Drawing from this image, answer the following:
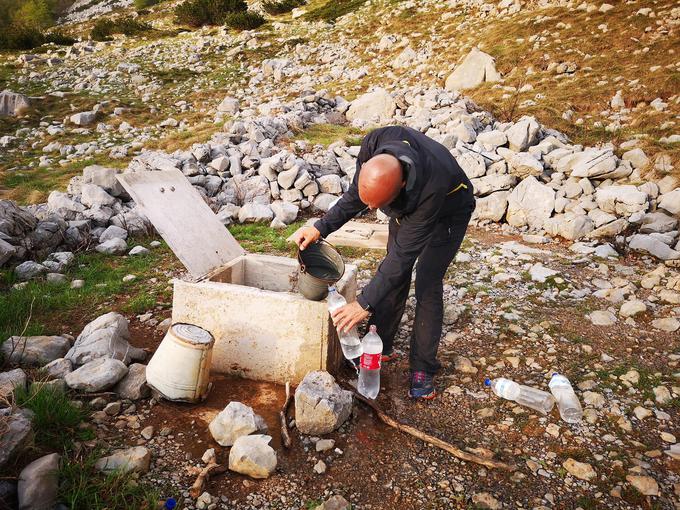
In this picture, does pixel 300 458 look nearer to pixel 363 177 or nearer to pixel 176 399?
pixel 176 399

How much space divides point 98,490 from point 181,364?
87 centimetres

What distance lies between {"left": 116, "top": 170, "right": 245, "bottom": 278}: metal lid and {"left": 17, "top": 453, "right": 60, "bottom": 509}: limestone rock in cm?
168

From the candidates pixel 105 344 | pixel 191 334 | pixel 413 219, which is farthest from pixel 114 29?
pixel 413 219

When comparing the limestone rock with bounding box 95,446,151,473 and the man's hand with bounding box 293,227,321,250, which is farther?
the man's hand with bounding box 293,227,321,250

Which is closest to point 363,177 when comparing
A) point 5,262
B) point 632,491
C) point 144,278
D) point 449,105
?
point 632,491

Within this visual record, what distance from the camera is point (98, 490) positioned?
232 cm

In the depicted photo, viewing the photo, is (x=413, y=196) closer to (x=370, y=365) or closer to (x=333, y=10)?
(x=370, y=365)

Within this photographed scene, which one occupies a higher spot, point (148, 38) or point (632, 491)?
point (148, 38)

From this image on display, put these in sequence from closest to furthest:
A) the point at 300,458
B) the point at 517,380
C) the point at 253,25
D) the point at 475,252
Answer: the point at 300,458 → the point at 517,380 → the point at 475,252 → the point at 253,25

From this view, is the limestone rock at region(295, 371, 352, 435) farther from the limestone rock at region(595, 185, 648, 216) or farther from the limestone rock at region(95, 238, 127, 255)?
the limestone rock at region(595, 185, 648, 216)

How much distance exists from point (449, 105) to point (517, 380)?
9073 mm

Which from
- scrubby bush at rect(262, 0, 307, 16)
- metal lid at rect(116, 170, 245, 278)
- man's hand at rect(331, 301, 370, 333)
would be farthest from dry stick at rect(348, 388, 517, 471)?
scrubby bush at rect(262, 0, 307, 16)

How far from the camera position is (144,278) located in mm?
5457

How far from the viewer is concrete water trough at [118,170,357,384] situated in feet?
11.1
